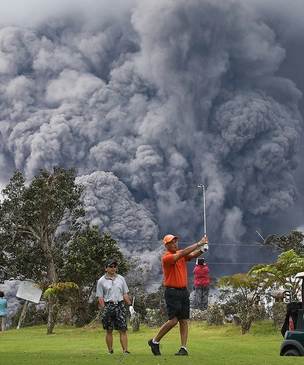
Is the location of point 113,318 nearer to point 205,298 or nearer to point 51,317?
point 51,317

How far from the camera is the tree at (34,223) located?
3375 cm

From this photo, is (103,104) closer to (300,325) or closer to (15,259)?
(15,259)

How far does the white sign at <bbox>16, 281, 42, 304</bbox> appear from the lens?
100 feet

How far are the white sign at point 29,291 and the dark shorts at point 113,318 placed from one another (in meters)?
21.8

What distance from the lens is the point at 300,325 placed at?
26.5 feet

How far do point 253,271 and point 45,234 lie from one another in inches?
701

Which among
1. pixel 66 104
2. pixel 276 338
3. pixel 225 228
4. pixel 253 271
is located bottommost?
pixel 276 338

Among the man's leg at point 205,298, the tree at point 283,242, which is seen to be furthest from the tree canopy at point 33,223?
the tree at point 283,242

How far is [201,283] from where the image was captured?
22969 millimetres

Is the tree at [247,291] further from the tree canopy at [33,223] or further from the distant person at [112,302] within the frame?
the tree canopy at [33,223]

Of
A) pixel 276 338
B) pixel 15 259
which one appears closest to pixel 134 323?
pixel 276 338

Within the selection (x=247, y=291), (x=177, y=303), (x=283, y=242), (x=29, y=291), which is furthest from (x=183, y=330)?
(x=283, y=242)

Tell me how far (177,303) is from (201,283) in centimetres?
1461

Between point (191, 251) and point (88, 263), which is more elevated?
point (88, 263)
